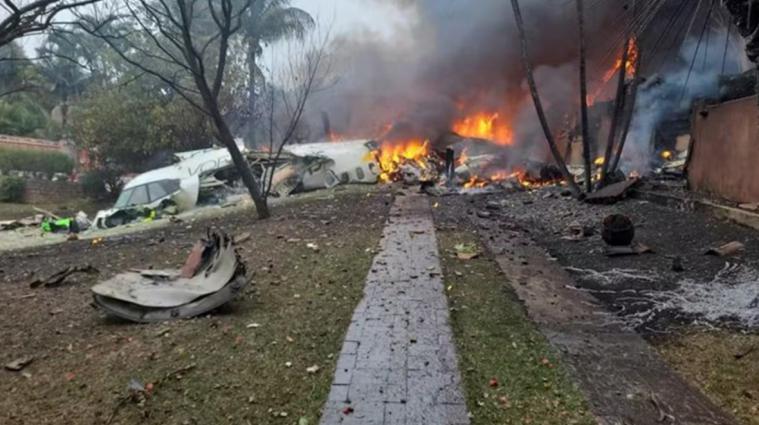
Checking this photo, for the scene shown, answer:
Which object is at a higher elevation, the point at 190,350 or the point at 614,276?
the point at 190,350

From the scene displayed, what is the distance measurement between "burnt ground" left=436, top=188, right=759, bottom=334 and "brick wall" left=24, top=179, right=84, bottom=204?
830 inches

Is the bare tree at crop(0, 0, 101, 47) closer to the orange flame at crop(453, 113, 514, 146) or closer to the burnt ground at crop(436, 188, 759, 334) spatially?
the burnt ground at crop(436, 188, 759, 334)

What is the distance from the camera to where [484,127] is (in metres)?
23.6

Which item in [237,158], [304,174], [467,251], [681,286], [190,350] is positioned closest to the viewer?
[190,350]

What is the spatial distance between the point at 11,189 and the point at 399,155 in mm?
16725

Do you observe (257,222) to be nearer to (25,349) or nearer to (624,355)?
(25,349)

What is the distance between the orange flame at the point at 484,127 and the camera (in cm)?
2278

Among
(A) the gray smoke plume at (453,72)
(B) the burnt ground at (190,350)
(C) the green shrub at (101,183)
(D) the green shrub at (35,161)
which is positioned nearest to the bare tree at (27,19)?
(B) the burnt ground at (190,350)

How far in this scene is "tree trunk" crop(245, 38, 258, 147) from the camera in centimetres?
2223

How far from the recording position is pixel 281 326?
398 cm

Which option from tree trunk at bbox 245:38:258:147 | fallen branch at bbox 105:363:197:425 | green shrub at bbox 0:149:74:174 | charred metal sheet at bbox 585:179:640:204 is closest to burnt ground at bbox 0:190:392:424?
fallen branch at bbox 105:363:197:425

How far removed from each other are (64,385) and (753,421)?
3871 mm

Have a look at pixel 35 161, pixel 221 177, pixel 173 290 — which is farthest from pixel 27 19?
pixel 35 161

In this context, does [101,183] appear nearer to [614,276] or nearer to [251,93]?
[251,93]
